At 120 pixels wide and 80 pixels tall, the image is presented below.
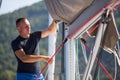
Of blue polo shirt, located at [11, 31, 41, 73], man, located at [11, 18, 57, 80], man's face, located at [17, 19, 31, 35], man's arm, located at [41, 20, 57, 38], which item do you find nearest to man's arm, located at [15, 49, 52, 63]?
man, located at [11, 18, 57, 80]

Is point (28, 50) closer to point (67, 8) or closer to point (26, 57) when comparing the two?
point (26, 57)

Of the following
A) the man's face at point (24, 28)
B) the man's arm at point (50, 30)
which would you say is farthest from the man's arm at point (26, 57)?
the man's arm at point (50, 30)

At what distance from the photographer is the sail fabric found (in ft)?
8.59

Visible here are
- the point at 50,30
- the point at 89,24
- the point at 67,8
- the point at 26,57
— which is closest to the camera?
the point at 89,24

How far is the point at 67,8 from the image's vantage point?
8.70 ft

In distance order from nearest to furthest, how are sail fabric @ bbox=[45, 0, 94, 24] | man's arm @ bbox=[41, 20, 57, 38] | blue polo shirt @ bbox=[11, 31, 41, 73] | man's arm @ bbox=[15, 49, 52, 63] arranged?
sail fabric @ bbox=[45, 0, 94, 24] → man's arm @ bbox=[15, 49, 52, 63] → blue polo shirt @ bbox=[11, 31, 41, 73] → man's arm @ bbox=[41, 20, 57, 38]

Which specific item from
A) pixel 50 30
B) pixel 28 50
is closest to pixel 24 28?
pixel 28 50

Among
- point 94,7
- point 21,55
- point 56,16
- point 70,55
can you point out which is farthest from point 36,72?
point 94,7

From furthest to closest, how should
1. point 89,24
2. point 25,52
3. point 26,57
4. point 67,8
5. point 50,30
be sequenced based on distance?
point 50,30 < point 25,52 < point 26,57 < point 67,8 < point 89,24

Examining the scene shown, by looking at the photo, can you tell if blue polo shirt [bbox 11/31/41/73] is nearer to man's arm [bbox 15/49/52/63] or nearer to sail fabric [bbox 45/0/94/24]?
man's arm [bbox 15/49/52/63]

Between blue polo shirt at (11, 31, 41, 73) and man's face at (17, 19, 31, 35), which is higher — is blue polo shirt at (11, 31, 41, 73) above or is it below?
below

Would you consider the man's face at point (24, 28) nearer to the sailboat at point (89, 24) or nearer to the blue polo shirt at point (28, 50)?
the blue polo shirt at point (28, 50)

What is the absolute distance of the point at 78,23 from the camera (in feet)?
8.57

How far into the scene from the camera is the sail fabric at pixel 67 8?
2617 millimetres
